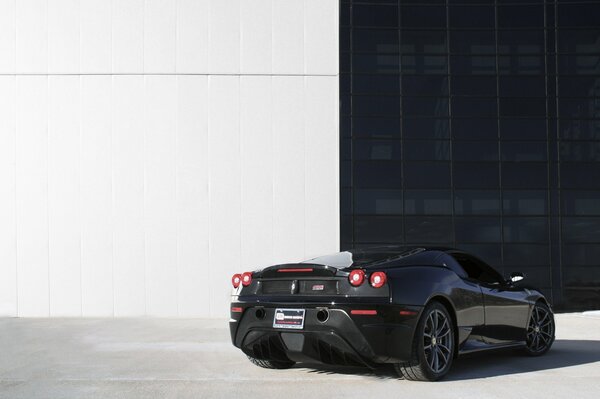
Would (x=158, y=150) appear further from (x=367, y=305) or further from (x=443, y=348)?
(x=367, y=305)

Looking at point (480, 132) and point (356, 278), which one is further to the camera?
point (480, 132)

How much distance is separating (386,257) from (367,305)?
0.74 meters

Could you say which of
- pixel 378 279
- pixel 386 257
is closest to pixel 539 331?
pixel 386 257

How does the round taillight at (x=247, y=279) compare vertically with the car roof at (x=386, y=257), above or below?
below

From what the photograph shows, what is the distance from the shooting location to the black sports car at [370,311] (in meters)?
6.25

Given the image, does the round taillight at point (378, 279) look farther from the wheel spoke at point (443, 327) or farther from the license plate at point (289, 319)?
the wheel spoke at point (443, 327)

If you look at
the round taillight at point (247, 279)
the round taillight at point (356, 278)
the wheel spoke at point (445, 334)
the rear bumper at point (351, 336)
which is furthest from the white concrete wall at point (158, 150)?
the round taillight at point (356, 278)

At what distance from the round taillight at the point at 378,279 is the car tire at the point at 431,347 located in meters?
0.48

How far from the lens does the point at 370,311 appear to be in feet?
20.4

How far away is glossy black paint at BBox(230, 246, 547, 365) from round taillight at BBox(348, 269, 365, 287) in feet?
→ 0.14

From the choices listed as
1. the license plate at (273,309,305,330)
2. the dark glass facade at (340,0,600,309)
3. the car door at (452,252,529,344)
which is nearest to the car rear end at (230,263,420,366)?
the license plate at (273,309,305,330)

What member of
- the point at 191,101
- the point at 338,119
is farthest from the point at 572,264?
the point at 191,101

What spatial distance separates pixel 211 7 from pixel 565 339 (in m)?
10.7

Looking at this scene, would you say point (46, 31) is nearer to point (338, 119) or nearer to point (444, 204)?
point (338, 119)
